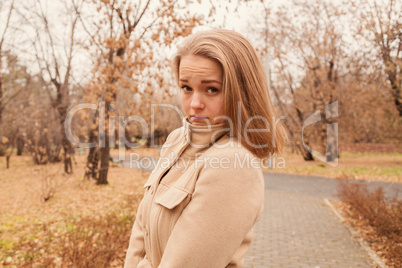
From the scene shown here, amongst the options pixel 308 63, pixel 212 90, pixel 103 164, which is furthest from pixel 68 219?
pixel 308 63

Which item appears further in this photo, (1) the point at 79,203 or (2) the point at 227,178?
(1) the point at 79,203

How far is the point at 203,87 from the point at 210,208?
49cm

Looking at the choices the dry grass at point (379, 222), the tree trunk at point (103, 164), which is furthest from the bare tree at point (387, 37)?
the tree trunk at point (103, 164)

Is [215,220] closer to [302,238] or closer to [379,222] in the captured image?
[302,238]

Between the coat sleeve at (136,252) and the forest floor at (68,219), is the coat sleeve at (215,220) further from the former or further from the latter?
the forest floor at (68,219)

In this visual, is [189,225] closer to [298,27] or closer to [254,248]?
[254,248]

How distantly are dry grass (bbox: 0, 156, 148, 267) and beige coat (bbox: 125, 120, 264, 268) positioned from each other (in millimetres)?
3202

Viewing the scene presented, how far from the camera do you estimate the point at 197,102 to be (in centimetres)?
129

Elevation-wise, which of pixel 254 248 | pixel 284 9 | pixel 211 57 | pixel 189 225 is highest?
pixel 284 9

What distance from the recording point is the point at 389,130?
748 inches

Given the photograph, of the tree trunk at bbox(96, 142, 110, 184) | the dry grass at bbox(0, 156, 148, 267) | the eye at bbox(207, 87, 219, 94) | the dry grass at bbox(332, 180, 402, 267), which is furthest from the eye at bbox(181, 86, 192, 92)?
the tree trunk at bbox(96, 142, 110, 184)

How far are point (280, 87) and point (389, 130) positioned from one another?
7.85 metres

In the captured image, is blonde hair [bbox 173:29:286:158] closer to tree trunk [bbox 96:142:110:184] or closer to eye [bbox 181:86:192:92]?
eye [bbox 181:86:192:92]

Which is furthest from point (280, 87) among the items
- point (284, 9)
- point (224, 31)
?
point (224, 31)
